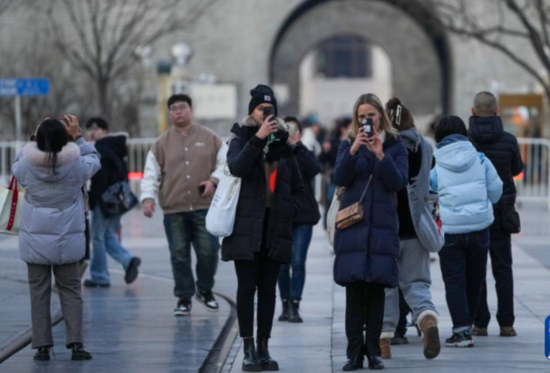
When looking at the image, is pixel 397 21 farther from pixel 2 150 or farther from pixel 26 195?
pixel 26 195

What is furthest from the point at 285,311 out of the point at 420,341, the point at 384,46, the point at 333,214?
the point at 384,46

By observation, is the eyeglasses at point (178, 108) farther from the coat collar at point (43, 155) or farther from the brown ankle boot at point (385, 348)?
the brown ankle boot at point (385, 348)

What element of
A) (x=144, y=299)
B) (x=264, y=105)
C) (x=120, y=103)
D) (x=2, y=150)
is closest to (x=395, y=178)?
(x=264, y=105)

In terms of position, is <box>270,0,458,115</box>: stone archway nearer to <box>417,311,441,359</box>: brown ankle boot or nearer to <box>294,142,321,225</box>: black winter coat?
<box>294,142,321,225</box>: black winter coat

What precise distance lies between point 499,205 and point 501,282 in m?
0.58

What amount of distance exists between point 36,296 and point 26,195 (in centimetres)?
69

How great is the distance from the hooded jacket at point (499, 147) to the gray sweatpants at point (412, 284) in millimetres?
1379

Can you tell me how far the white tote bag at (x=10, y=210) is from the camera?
954 cm

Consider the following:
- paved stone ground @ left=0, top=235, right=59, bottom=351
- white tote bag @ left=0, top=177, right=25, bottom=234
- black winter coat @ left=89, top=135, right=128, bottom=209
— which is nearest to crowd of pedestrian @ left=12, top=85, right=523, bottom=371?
white tote bag @ left=0, top=177, right=25, bottom=234

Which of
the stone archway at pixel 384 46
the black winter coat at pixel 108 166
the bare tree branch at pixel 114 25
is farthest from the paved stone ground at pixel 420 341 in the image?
the stone archway at pixel 384 46

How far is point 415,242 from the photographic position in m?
8.95

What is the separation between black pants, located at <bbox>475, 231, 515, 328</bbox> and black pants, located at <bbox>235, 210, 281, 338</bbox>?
2.06 m

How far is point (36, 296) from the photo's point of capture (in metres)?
9.24

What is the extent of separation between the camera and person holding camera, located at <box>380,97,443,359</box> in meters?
8.84
